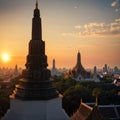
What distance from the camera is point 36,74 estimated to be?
1852 cm

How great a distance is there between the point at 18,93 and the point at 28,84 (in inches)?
36.2

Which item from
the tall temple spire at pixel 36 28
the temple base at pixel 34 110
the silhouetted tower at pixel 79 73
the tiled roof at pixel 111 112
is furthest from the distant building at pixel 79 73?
the temple base at pixel 34 110

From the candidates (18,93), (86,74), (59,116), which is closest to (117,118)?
(59,116)

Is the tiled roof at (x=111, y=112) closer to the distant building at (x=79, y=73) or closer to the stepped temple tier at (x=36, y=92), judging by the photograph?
the stepped temple tier at (x=36, y=92)

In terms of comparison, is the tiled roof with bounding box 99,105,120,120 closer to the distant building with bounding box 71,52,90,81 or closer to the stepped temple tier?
the stepped temple tier

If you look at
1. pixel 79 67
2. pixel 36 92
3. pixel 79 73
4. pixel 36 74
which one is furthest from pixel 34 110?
pixel 79 67

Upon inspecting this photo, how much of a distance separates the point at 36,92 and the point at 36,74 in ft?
4.19

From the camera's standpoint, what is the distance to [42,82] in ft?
60.1

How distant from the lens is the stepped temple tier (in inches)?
693

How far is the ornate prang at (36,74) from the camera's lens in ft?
58.9

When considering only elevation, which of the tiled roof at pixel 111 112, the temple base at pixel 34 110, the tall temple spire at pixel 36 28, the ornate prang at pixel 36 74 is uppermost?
the tall temple spire at pixel 36 28

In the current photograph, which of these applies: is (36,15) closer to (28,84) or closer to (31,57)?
(31,57)

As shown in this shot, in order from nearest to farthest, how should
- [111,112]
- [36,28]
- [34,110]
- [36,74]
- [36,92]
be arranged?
[34,110] → [36,92] → [36,74] → [36,28] → [111,112]

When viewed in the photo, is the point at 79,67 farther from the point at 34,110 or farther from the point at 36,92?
the point at 34,110
